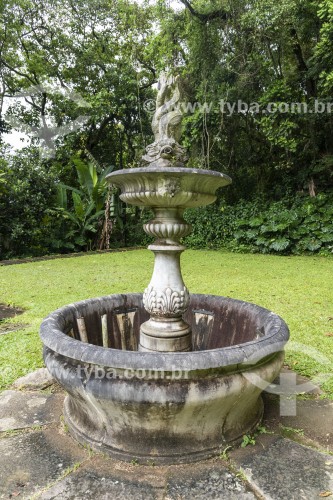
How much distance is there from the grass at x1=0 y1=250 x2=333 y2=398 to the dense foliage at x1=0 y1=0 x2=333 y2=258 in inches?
69.7

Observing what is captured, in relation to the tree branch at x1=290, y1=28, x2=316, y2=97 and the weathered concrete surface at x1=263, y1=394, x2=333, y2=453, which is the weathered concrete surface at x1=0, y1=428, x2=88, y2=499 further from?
the tree branch at x1=290, y1=28, x2=316, y2=97

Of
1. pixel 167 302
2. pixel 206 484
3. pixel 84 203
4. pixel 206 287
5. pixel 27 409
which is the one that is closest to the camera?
pixel 206 484

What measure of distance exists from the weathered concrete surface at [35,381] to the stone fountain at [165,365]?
48cm

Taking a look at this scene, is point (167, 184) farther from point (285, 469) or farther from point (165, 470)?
point (285, 469)

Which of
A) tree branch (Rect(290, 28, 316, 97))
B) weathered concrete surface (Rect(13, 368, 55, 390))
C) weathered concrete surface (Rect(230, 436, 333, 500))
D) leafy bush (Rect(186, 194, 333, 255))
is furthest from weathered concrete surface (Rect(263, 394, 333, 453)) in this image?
tree branch (Rect(290, 28, 316, 97))

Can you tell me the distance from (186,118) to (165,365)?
10.3 metres

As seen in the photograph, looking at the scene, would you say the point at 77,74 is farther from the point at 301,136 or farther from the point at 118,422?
the point at 118,422

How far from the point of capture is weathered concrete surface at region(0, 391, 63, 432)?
7.74 feet

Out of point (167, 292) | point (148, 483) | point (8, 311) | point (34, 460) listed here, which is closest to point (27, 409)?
point (34, 460)

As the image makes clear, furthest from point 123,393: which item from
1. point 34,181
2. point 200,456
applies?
point 34,181

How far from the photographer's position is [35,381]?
300 cm

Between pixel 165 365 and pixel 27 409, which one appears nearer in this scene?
pixel 165 365

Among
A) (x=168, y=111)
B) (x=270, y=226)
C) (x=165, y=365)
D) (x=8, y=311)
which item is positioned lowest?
(x=8, y=311)

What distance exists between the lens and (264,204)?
1265 centimetres
